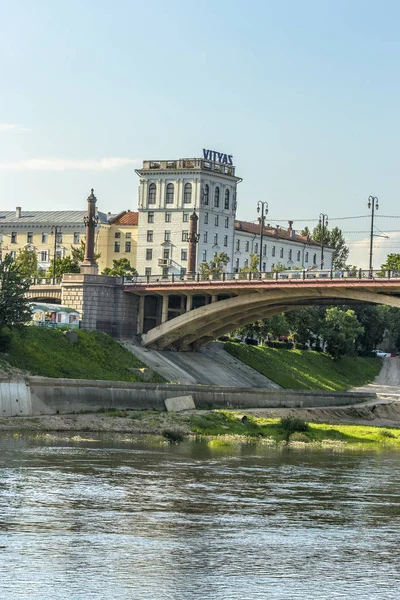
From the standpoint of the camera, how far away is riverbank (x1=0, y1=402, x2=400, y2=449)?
211 ft

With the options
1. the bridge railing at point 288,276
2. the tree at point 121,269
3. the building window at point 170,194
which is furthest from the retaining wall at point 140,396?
the building window at point 170,194

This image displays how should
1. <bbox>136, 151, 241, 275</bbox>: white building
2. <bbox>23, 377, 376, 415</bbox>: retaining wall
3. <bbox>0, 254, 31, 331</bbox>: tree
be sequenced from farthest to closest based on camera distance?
<bbox>136, 151, 241, 275</bbox>: white building, <bbox>0, 254, 31, 331</bbox>: tree, <bbox>23, 377, 376, 415</bbox>: retaining wall

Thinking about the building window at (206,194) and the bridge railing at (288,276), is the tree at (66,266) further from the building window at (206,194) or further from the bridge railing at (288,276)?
the bridge railing at (288,276)

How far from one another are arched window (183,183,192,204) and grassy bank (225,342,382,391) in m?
28.3

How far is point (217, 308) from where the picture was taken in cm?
9069

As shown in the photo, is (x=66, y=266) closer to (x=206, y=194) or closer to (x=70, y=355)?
(x=206, y=194)

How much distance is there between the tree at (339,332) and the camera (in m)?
120

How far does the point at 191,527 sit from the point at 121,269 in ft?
321

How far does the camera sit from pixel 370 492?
46.0m

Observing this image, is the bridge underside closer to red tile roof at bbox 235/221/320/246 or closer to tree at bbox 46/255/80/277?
tree at bbox 46/255/80/277

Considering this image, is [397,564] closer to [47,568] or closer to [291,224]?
[47,568]

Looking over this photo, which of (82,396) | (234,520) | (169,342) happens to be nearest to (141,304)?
(169,342)

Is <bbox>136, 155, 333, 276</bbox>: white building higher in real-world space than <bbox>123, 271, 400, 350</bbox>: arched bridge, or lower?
higher

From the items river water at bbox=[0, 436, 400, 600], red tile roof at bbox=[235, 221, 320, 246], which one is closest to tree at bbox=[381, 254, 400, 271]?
red tile roof at bbox=[235, 221, 320, 246]
